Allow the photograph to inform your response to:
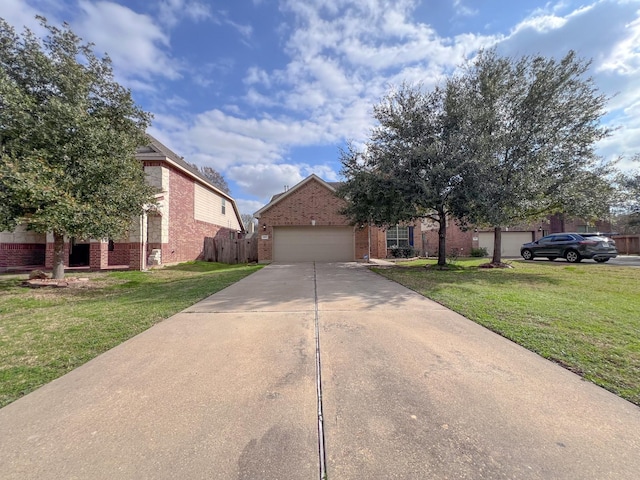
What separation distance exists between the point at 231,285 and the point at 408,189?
6678mm

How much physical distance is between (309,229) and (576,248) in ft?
44.3

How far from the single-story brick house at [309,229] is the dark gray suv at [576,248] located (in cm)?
857

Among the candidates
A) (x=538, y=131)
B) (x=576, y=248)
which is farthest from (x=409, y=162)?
(x=576, y=248)

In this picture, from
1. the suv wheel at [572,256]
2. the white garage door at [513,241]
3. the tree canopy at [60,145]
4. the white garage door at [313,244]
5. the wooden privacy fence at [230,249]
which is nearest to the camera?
the tree canopy at [60,145]

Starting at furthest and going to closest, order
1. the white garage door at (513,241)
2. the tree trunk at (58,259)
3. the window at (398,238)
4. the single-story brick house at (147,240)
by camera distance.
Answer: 1. the white garage door at (513,241)
2. the window at (398,238)
3. the single-story brick house at (147,240)
4. the tree trunk at (58,259)

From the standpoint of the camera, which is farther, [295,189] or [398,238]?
[398,238]

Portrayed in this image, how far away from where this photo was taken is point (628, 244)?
77.9ft

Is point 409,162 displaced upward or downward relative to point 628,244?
upward

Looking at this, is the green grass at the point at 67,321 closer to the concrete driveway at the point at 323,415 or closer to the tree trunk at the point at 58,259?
the concrete driveway at the point at 323,415

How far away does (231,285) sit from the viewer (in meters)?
8.60

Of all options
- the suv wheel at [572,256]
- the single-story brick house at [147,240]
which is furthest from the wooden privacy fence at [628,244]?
the single-story brick house at [147,240]

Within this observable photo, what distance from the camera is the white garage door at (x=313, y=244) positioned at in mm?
17703

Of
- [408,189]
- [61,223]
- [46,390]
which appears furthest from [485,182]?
[61,223]

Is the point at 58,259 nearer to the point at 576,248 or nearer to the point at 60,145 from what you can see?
the point at 60,145
